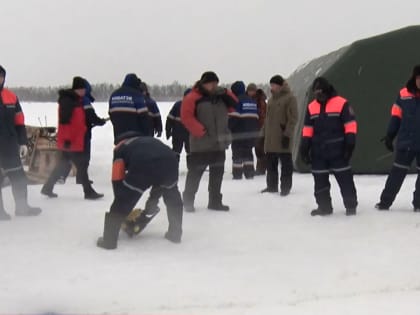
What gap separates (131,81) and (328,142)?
263 cm

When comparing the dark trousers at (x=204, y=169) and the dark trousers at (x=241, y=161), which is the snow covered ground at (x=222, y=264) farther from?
the dark trousers at (x=241, y=161)

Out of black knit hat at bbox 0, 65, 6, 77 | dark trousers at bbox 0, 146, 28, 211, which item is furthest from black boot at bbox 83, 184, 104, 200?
black knit hat at bbox 0, 65, 6, 77

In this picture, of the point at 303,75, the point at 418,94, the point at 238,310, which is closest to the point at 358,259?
the point at 238,310

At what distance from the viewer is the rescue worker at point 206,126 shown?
7.16m

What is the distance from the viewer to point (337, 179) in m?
7.21

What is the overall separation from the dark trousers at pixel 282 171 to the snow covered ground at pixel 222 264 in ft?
2.34

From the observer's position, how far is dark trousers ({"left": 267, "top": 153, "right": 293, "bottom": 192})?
335 inches

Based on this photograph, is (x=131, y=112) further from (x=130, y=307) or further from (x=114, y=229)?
(x=130, y=307)

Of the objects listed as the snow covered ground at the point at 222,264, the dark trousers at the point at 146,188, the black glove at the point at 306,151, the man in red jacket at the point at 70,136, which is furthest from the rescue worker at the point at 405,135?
the man in red jacket at the point at 70,136

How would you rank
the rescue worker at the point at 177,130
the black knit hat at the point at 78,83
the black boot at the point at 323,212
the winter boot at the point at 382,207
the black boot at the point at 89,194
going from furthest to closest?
the rescue worker at the point at 177,130
the black knit hat at the point at 78,83
the black boot at the point at 89,194
the winter boot at the point at 382,207
the black boot at the point at 323,212

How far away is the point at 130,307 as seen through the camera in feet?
14.8

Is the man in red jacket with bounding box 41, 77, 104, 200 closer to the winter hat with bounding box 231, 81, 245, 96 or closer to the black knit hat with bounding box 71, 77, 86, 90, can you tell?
the black knit hat with bounding box 71, 77, 86, 90

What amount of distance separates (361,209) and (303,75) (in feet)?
18.1

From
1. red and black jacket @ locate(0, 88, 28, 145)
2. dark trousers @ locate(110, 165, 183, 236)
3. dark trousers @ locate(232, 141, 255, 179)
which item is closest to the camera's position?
dark trousers @ locate(110, 165, 183, 236)
